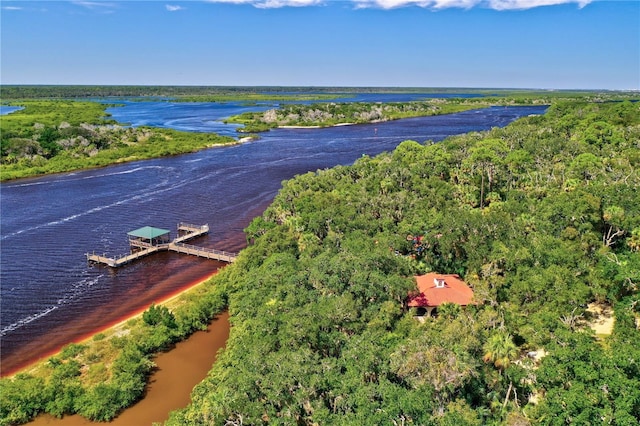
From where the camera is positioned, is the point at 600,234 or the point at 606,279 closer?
the point at 606,279

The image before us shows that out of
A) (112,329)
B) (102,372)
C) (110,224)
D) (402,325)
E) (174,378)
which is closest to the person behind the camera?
(402,325)

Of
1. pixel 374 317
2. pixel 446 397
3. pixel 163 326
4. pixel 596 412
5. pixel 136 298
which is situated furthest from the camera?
pixel 136 298

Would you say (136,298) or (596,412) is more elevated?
(596,412)

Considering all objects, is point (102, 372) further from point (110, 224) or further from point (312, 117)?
point (312, 117)

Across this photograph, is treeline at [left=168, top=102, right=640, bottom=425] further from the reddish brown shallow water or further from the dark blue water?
the dark blue water

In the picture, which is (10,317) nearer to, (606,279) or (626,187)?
(606,279)

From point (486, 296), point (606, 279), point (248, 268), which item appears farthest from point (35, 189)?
point (606, 279)

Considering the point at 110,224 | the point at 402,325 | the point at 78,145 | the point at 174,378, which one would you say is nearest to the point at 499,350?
the point at 402,325

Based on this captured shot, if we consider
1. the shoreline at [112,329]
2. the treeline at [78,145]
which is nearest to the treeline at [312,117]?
the treeline at [78,145]
